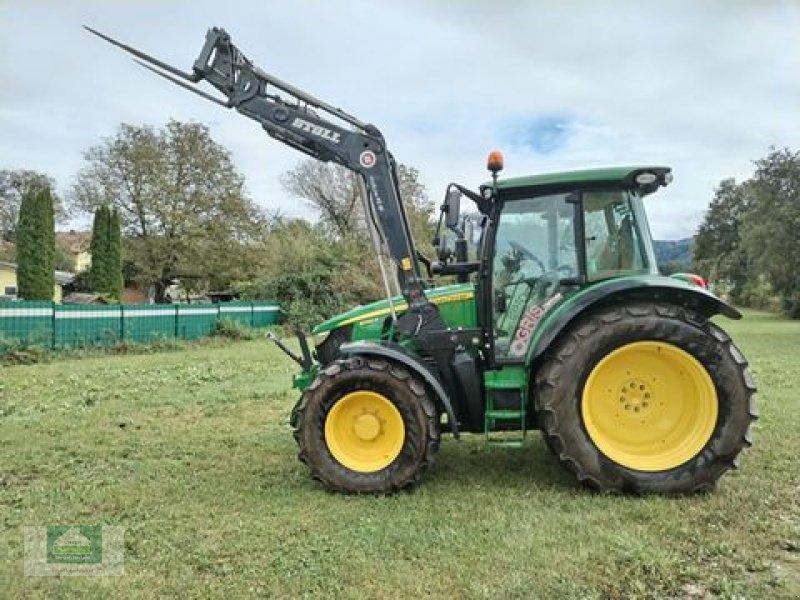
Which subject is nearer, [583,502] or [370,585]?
[370,585]

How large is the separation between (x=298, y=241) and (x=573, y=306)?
22.8 metres

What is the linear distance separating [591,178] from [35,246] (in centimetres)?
2364

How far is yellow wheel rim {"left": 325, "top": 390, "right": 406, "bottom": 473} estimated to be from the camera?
4551 mm

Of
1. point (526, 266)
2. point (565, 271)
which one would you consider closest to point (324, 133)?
point (526, 266)

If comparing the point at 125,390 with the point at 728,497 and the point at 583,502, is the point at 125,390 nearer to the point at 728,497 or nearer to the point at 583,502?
the point at 583,502

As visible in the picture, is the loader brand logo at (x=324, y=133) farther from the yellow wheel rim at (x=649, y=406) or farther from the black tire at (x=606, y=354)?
the yellow wheel rim at (x=649, y=406)

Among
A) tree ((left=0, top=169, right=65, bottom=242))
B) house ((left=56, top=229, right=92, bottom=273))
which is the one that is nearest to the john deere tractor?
tree ((left=0, top=169, right=65, bottom=242))

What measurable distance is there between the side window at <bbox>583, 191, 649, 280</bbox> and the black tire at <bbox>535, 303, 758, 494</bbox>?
0.46 metres

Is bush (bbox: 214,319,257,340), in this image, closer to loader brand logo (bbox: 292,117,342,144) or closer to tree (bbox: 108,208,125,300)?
tree (bbox: 108,208,125,300)

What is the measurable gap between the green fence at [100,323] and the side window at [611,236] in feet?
44.5

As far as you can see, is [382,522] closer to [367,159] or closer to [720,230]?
[367,159]

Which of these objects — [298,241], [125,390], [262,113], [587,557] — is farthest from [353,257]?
[587,557]

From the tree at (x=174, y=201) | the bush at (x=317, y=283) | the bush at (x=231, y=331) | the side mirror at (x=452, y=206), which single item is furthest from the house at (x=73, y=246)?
the side mirror at (x=452, y=206)

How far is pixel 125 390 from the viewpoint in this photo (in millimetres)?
9523
